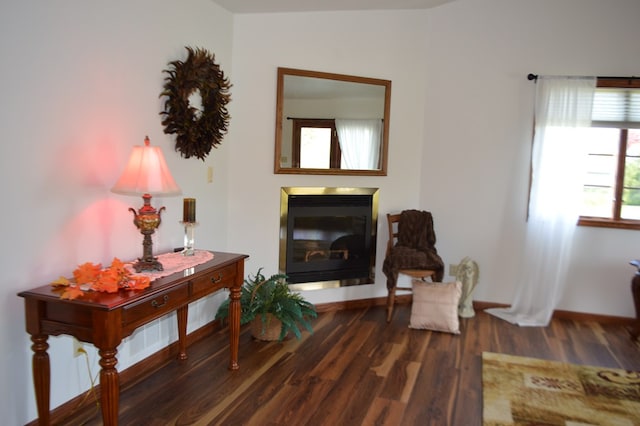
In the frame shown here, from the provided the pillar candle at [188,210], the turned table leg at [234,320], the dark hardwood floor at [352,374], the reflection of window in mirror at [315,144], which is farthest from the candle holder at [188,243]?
the reflection of window in mirror at [315,144]

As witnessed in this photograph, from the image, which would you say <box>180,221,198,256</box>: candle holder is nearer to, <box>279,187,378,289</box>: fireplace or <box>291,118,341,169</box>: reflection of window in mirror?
<box>279,187,378,289</box>: fireplace

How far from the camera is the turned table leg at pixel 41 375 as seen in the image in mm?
2074

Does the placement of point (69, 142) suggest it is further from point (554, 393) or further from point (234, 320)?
point (554, 393)

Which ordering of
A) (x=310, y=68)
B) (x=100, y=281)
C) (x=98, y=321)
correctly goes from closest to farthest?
(x=98, y=321)
(x=100, y=281)
(x=310, y=68)

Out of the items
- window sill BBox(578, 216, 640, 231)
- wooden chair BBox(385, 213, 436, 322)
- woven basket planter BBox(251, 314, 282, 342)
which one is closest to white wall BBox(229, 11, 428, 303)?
wooden chair BBox(385, 213, 436, 322)

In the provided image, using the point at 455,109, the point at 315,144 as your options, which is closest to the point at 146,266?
the point at 315,144

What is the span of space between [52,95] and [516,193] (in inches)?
147

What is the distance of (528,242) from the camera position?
4.31 m

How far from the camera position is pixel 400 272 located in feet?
13.5

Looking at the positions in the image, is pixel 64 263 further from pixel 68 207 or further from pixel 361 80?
pixel 361 80

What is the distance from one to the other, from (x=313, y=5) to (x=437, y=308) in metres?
2.59

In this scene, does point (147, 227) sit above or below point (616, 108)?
below

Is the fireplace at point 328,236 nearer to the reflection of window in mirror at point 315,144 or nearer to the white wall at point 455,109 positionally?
the white wall at point 455,109

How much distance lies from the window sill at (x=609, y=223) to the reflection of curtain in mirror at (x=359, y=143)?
1869mm
